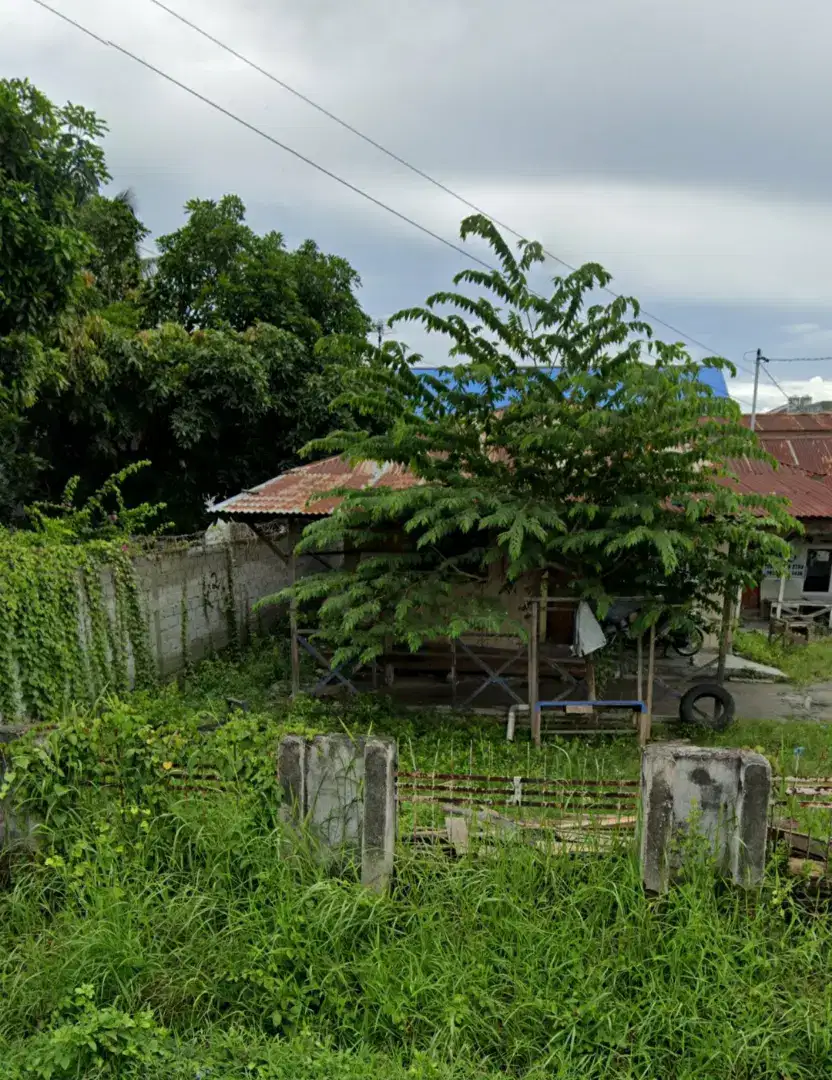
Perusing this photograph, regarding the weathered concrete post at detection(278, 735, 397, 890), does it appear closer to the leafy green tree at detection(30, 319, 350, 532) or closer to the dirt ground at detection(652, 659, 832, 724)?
the dirt ground at detection(652, 659, 832, 724)

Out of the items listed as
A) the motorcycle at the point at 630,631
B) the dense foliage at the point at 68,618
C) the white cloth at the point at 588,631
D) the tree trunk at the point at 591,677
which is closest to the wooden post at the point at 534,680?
the white cloth at the point at 588,631

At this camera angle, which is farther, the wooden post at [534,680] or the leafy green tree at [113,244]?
the leafy green tree at [113,244]

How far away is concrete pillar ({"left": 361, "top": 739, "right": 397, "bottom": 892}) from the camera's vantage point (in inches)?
152

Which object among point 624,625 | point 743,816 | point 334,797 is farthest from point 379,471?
point 743,816

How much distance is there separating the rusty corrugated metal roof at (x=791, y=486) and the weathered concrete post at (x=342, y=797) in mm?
11426

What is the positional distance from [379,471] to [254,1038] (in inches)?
299

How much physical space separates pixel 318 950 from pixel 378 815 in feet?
2.33

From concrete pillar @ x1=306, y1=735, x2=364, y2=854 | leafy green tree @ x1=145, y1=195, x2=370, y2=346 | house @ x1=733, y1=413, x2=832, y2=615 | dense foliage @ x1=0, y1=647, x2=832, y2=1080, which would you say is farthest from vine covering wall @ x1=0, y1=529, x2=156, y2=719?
house @ x1=733, y1=413, x2=832, y2=615

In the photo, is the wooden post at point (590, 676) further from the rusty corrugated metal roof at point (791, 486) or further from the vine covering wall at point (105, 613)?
the rusty corrugated metal roof at point (791, 486)

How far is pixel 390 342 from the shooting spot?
299 inches

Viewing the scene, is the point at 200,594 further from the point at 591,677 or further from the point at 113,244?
the point at 113,244

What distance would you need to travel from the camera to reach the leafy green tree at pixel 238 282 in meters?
15.3

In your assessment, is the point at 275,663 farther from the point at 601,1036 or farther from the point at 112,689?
the point at 601,1036

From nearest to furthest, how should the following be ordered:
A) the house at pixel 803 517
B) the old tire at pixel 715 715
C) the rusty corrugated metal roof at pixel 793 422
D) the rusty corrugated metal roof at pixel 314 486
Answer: the old tire at pixel 715 715, the rusty corrugated metal roof at pixel 314 486, the house at pixel 803 517, the rusty corrugated metal roof at pixel 793 422
